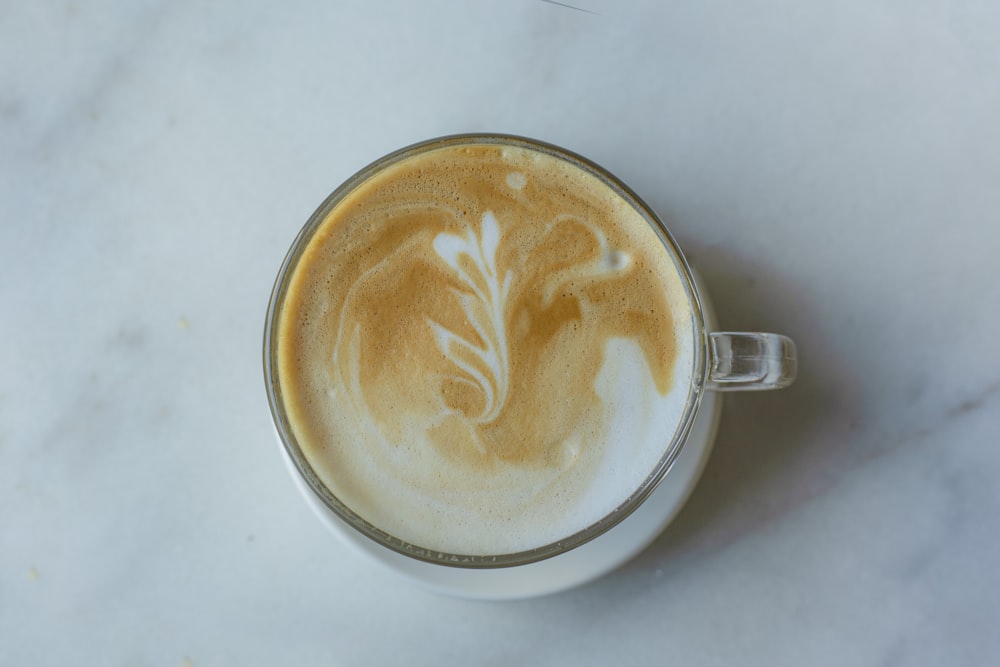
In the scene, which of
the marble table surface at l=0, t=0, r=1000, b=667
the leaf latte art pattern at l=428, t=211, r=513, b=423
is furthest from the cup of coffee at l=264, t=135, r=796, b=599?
the marble table surface at l=0, t=0, r=1000, b=667

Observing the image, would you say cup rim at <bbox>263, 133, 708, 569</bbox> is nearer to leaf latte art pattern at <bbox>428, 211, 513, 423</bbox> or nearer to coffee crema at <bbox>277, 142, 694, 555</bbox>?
coffee crema at <bbox>277, 142, 694, 555</bbox>

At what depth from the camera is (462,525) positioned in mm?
1026

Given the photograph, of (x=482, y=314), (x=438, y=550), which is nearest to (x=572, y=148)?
(x=482, y=314)

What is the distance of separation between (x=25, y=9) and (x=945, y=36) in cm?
145

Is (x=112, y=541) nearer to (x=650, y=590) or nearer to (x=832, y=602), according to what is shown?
(x=650, y=590)

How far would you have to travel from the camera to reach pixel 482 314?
1042 millimetres

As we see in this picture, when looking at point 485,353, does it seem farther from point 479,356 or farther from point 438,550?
point 438,550

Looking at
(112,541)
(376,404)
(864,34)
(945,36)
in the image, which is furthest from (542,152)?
(112,541)

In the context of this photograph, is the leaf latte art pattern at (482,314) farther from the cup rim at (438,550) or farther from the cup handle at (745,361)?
the cup handle at (745,361)

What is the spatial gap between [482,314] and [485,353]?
5 cm

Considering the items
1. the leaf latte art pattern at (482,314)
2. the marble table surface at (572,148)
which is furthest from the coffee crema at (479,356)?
the marble table surface at (572,148)

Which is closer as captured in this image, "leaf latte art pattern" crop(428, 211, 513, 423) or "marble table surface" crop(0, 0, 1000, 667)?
"leaf latte art pattern" crop(428, 211, 513, 423)

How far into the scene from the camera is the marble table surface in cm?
128

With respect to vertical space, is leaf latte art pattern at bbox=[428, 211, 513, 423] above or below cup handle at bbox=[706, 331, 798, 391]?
below
